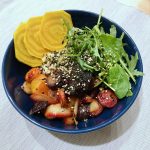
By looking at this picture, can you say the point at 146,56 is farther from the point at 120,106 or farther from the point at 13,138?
the point at 13,138

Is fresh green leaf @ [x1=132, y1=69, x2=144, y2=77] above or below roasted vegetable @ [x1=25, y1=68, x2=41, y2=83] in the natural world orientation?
above

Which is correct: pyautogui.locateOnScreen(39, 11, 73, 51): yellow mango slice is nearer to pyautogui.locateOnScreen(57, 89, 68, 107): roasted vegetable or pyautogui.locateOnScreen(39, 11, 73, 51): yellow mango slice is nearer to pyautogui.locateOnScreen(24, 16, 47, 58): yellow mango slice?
pyautogui.locateOnScreen(24, 16, 47, 58): yellow mango slice

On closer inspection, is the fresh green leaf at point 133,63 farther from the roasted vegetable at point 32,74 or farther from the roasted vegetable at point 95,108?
the roasted vegetable at point 32,74

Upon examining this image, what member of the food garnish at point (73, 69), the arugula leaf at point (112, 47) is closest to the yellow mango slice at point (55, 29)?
the food garnish at point (73, 69)

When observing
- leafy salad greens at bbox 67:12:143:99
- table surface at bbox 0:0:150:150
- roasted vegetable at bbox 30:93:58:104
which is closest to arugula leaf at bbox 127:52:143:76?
leafy salad greens at bbox 67:12:143:99

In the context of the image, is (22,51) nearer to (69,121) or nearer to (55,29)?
(55,29)

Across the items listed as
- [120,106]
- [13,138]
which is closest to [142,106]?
[120,106]
